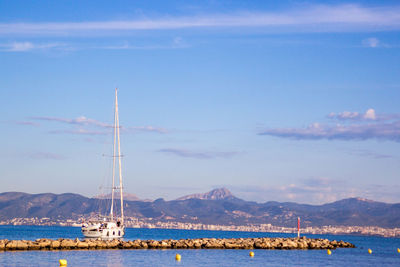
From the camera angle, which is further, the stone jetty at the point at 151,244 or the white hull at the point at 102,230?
the white hull at the point at 102,230

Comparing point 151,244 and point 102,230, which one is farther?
point 102,230

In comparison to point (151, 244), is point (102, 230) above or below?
above

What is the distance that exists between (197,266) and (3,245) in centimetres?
2193

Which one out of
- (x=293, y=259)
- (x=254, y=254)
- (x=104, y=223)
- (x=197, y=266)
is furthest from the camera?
(x=104, y=223)

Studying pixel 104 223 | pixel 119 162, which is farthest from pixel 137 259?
pixel 119 162

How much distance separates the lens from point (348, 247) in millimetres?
110188

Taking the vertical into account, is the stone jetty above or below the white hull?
below

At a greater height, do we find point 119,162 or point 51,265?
point 119,162

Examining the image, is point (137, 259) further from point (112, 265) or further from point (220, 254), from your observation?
point (220, 254)

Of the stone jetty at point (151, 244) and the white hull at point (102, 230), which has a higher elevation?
the white hull at point (102, 230)

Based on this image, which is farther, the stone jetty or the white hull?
the white hull

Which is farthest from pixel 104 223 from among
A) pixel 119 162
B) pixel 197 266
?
pixel 197 266

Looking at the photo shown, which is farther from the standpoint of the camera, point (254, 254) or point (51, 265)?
point (254, 254)

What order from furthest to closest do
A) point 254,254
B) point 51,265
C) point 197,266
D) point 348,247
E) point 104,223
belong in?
point 348,247
point 104,223
point 254,254
point 197,266
point 51,265
